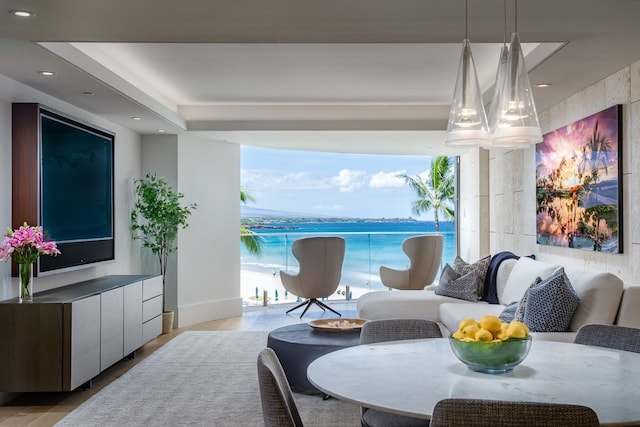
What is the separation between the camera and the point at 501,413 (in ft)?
5.18

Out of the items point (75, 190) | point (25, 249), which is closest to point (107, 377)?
point (25, 249)

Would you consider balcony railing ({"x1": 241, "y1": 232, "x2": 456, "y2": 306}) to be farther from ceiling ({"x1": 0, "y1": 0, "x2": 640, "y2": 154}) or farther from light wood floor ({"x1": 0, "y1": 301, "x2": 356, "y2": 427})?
ceiling ({"x1": 0, "y1": 0, "x2": 640, "y2": 154})

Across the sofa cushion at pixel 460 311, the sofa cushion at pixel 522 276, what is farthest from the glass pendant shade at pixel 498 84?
the sofa cushion at pixel 460 311

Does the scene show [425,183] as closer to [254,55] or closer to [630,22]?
[254,55]

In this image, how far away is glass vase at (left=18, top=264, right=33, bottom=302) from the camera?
459 centimetres

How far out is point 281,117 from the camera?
7.62 metres

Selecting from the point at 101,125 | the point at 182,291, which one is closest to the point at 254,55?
the point at 101,125

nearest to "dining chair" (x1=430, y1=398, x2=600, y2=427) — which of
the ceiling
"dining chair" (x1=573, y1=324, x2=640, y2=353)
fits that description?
"dining chair" (x1=573, y1=324, x2=640, y2=353)

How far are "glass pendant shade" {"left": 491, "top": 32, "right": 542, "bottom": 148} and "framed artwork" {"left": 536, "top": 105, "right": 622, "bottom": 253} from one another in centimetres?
205

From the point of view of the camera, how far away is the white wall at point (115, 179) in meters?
4.72

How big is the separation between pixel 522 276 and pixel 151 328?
3443 mm

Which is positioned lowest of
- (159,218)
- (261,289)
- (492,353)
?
(261,289)

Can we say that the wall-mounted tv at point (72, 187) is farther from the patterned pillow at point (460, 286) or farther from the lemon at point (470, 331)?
the lemon at point (470, 331)

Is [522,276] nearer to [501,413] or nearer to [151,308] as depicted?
[151,308]
